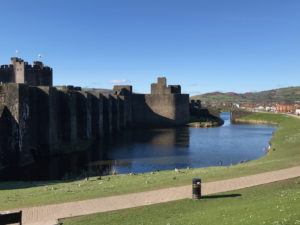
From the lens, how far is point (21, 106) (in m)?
40.7

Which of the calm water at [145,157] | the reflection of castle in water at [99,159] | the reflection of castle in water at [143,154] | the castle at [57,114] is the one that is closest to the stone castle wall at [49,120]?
the castle at [57,114]

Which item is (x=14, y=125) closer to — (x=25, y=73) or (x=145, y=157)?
(x=145, y=157)

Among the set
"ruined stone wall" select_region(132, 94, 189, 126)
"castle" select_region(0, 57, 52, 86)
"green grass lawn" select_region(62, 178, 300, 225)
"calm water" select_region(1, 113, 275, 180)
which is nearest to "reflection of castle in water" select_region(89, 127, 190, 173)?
"calm water" select_region(1, 113, 275, 180)

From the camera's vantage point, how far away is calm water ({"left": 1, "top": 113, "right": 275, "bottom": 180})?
36875 millimetres

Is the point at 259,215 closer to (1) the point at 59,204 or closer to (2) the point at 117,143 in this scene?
(1) the point at 59,204

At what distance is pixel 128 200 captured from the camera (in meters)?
18.9

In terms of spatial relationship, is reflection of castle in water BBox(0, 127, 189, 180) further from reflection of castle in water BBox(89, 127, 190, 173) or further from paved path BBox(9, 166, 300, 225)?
paved path BBox(9, 166, 300, 225)

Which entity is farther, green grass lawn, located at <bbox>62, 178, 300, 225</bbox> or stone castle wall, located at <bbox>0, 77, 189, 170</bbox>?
stone castle wall, located at <bbox>0, 77, 189, 170</bbox>

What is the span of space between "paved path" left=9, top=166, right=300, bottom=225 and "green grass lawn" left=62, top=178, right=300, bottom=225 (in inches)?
27.4

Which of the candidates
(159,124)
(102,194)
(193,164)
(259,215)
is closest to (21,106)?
(193,164)

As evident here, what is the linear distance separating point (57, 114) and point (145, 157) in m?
11.6

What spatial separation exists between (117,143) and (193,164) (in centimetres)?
2075

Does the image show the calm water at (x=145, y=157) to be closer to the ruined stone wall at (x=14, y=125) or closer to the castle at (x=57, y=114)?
the ruined stone wall at (x=14, y=125)

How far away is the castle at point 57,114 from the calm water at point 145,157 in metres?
1.98
